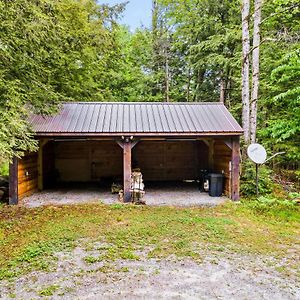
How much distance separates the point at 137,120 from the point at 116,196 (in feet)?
7.84

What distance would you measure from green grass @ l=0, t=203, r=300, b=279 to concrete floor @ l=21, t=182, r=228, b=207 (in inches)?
24.1

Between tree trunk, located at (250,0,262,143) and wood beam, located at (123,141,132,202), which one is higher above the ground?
tree trunk, located at (250,0,262,143)

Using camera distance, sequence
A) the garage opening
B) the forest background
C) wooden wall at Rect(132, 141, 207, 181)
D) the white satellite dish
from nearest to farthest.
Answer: the forest background
the white satellite dish
the garage opening
wooden wall at Rect(132, 141, 207, 181)

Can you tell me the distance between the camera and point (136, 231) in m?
5.64

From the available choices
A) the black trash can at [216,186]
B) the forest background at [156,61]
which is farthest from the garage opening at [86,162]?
the black trash can at [216,186]

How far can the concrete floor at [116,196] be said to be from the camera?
807 centimetres

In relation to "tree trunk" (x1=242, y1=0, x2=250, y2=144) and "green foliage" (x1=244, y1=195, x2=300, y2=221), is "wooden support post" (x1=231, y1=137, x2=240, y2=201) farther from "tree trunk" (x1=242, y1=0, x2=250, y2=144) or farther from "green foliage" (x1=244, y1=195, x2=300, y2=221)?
"tree trunk" (x1=242, y1=0, x2=250, y2=144)

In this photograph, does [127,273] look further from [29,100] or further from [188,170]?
[188,170]

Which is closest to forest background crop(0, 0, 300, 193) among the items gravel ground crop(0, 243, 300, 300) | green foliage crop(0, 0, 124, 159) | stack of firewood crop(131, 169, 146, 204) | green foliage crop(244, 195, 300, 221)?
green foliage crop(0, 0, 124, 159)

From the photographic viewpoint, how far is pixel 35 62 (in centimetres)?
713

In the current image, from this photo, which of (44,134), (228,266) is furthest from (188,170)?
(228,266)

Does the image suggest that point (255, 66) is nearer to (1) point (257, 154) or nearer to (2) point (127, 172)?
(1) point (257, 154)

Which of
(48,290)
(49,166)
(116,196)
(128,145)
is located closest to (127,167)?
(128,145)

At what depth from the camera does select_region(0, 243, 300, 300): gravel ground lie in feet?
10.9
